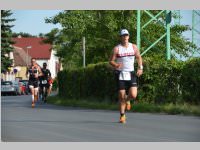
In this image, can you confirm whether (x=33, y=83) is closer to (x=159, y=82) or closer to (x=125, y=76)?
(x=159, y=82)

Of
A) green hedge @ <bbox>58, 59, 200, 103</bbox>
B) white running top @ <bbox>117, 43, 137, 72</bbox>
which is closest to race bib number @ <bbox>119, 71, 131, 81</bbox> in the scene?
white running top @ <bbox>117, 43, 137, 72</bbox>

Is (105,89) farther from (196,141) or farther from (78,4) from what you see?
(196,141)

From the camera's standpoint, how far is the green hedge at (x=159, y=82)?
18547 millimetres

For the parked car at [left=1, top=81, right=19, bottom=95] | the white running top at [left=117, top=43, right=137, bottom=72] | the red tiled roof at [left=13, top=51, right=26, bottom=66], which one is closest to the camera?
the white running top at [left=117, top=43, right=137, bottom=72]

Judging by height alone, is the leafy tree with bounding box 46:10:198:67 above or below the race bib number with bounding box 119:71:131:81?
above

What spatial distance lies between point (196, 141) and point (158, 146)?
1.01m

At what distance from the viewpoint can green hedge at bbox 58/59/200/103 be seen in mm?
18547

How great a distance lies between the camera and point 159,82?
1989 cm

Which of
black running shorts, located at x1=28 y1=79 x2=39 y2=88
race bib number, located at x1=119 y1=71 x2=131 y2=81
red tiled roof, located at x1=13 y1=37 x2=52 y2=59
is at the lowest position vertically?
black running shorts, located at x1=28 y1=79 x2=39 y2=88

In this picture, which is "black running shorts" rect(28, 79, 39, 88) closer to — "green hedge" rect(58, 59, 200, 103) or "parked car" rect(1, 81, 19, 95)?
"green hedge" rect(58, 59, 200, 103)

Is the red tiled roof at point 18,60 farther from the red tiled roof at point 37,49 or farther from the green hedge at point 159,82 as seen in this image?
the green hedge at point 159,82

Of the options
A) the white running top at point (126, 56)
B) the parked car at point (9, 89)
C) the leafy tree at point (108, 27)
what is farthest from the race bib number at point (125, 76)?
the parked car at point (9, 89)

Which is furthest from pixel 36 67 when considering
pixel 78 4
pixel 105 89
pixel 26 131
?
pixel 26 131

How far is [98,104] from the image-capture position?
2202 cm
